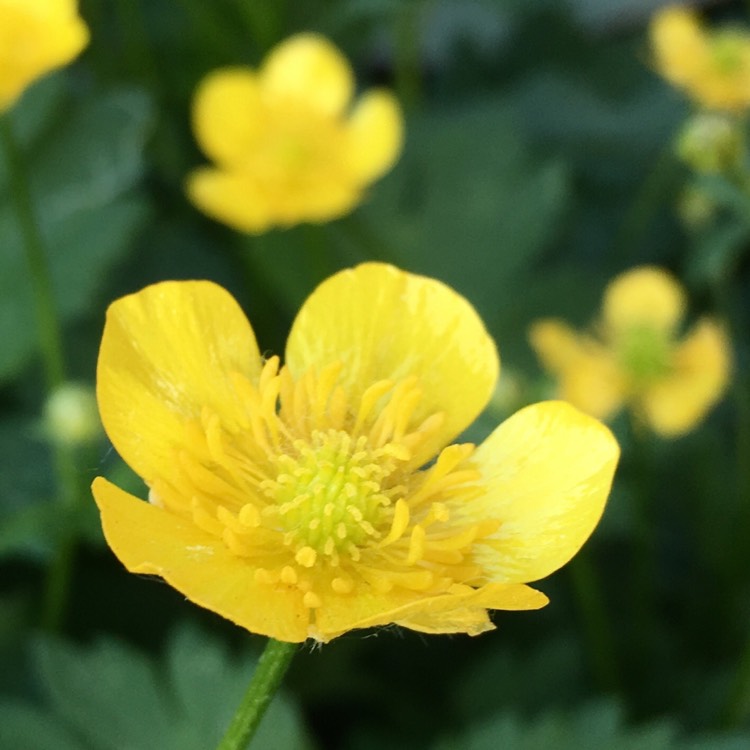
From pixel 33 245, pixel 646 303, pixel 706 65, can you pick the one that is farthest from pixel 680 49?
pixel 33 245

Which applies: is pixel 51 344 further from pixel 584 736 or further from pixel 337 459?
pixel 584 736

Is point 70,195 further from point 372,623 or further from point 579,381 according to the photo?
point 372,623

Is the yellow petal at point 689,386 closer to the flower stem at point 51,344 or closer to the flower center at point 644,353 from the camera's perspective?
the flower center at point 644,353

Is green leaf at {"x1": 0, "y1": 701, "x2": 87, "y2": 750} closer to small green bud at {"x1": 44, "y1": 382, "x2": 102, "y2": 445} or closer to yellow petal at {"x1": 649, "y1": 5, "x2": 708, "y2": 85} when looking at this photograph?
small green bud at {"x1": 44, "y1": 382, "x2": 102, "y2": 445}

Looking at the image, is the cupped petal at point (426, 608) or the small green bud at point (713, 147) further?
the small green bud at point (713, 147)

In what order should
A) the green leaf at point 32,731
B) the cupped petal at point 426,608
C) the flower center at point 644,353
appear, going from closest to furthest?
1. the cupped petal at point 426,608
2. the green leaf at point 32,731
3. the flower center at point 644,353

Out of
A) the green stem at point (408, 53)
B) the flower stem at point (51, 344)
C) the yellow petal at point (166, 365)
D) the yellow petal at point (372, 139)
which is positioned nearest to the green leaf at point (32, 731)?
the flower stem at point (51, 344)

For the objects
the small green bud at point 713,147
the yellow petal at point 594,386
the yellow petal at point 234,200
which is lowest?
the yellow petal at point 594,386

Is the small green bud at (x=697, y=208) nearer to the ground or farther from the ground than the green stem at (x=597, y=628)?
farther from the ground
